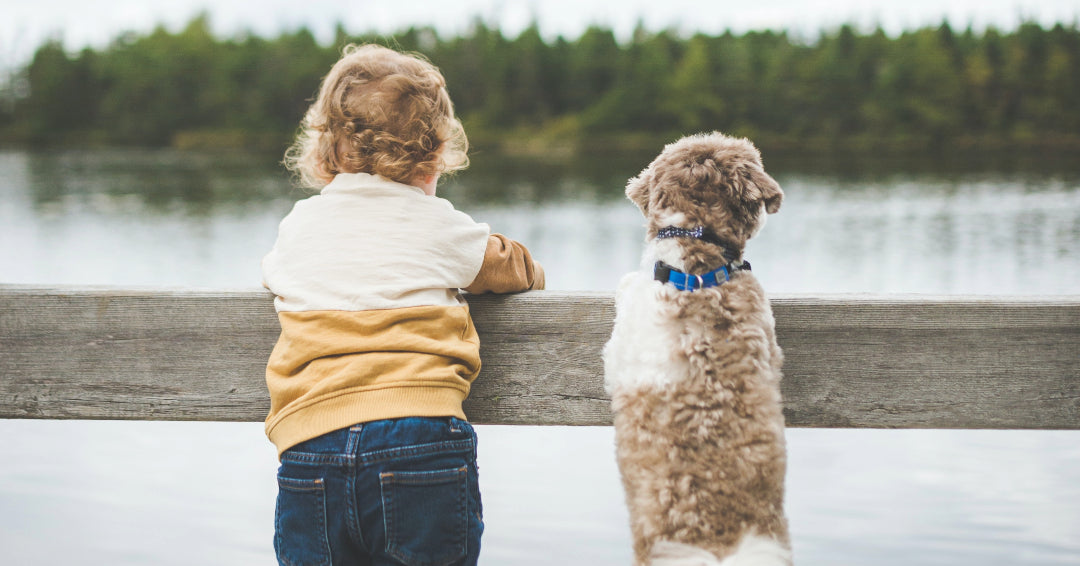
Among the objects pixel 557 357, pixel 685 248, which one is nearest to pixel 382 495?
pixel 557 357

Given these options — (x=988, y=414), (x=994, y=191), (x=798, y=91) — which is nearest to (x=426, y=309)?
(x=988, y=414)

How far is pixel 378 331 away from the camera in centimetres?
194

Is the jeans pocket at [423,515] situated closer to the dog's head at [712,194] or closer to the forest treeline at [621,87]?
the dog's head at [712,194]

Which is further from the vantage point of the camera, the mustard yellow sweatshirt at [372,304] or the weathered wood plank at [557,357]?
the weathered wood plank at [557,357]

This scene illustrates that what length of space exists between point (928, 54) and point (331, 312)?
73.6 metres

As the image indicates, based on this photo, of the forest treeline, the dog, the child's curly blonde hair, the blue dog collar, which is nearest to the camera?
the dog

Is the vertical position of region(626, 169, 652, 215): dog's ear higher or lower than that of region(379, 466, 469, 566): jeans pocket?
higher

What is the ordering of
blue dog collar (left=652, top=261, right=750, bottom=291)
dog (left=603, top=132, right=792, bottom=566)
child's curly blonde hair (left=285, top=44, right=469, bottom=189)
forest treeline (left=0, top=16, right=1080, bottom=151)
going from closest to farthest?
dog (left=603, top=132, right=792, bottom=566) → blue dog collar (left=652, top=261, right=750, bottom=291) → child's curly blonde hair (left=285, top=44, right=469, bottom=189) → forest treeline (left=0, top=16, right=1080, bottom=151)

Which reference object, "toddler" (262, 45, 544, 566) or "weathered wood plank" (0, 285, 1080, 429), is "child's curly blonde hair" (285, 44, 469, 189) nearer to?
"toddler" (262, 45, 544, 566)

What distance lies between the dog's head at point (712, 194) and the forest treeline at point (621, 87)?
6467 centimetres

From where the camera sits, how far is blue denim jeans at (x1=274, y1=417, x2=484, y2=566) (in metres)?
1.87

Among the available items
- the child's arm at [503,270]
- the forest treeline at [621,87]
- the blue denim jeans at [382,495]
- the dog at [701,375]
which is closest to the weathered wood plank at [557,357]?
the child's arm at [503,270]

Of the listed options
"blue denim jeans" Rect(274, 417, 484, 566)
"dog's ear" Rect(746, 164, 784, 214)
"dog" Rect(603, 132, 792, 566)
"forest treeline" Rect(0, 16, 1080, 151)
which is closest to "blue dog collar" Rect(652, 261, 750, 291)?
"dog" Rect(603, 132, 792, 566)

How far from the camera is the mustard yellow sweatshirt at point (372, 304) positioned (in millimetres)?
1905
